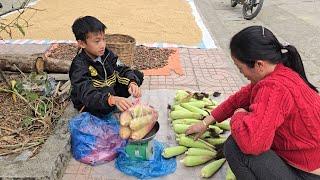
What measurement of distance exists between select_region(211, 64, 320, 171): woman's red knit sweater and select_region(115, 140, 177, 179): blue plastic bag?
980 mm

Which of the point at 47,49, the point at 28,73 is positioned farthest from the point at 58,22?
the point at 28,73

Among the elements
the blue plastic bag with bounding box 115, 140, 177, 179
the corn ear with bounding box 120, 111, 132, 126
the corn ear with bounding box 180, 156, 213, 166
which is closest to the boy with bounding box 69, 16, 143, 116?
the corn ear with bounding box 120, 111, 132, 126

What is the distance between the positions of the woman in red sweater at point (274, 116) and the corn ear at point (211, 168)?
598 mm

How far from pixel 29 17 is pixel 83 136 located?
607cm

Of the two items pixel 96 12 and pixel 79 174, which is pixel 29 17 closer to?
pixel 96 12

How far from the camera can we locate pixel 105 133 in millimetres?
3197

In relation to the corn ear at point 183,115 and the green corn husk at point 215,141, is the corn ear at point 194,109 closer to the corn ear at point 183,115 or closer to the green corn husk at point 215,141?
the corn ear at point 183,115

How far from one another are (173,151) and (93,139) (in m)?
0.67

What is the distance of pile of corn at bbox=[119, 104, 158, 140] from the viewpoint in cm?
289

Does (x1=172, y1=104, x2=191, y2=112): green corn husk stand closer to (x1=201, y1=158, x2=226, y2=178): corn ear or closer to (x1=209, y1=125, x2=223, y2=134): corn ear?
(x1=209, y1=125, x2=223, y2=134): corn ear

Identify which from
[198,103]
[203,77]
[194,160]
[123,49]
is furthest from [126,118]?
[203,77]

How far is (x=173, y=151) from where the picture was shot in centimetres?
334

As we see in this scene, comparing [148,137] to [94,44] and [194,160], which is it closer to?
[194,160]

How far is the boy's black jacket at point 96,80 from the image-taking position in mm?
3172
